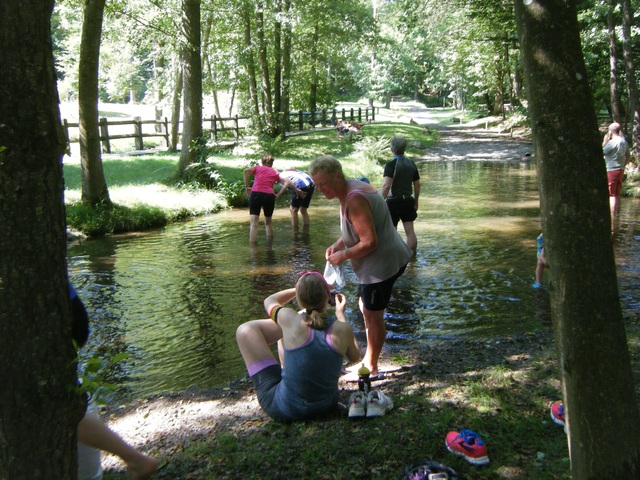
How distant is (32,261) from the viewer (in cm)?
235

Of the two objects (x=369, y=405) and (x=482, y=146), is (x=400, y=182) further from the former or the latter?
(x=482, y=146)

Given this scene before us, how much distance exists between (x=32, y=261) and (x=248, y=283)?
6722 mm

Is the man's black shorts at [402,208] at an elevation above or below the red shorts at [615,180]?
below

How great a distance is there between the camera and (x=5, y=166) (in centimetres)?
230

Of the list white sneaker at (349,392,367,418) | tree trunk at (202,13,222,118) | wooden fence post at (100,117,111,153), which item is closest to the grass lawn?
wooden fence post at (100,117,111,153)

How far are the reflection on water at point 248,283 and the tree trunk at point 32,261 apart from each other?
3212mm

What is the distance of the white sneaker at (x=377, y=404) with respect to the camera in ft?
14.1

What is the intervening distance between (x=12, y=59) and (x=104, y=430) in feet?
6.37

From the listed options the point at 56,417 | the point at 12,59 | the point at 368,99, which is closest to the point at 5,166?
the point at 12,59

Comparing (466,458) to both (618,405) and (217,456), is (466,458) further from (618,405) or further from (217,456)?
(217,456)

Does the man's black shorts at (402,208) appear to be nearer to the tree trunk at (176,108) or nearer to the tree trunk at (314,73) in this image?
the tree trunk at (176,108)

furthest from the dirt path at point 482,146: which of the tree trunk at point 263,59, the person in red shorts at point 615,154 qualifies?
the person in red shorts at point 615,154

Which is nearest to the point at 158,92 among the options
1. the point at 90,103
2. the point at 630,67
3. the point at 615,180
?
the point at 90,103

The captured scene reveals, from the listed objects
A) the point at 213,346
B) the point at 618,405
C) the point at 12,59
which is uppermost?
the point at 12,59
